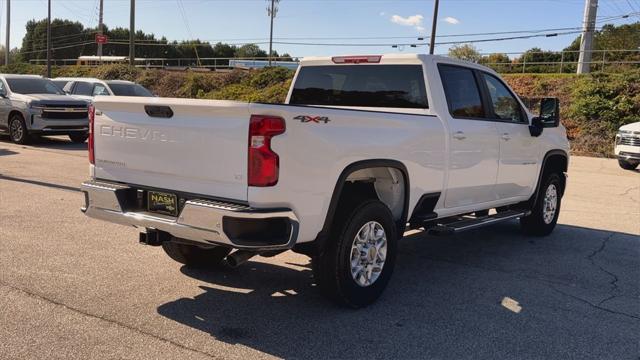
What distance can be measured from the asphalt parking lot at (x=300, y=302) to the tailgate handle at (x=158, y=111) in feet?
4.84

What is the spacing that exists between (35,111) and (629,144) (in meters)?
15.4

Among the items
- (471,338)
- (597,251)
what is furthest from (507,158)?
(471,338)

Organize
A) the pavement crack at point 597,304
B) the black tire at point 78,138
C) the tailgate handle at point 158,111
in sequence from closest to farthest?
the tailgate handle at point 158,111
the pavement crack at point 597,304
the black tire at point 78,138

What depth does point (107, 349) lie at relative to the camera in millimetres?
3822

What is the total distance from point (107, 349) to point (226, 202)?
3.91ft

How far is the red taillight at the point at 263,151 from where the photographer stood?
153 inches

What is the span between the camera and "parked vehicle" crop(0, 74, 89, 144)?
51.8 feet

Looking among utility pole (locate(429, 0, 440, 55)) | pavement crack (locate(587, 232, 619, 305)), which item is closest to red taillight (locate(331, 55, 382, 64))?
pavement crack (locate(587, 232, 619, 305))

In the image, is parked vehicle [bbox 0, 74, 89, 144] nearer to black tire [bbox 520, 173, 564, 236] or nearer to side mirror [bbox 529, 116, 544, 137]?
black tire [bbox 520, 173, 564, 236]

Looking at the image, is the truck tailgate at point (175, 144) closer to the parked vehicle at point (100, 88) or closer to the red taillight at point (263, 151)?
the red taillight at point (263, 151)

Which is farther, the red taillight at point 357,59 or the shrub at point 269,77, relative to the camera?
the shrub at point 269,77

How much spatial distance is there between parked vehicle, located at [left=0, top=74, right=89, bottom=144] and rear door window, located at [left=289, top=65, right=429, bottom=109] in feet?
38.1

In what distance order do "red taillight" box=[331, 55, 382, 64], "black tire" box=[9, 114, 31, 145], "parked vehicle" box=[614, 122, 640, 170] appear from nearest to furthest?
"red taillight" box=[331, 55, 382, 64] < "parked vehicle" box=[614, 122, 640, 170] < "black tire" box=[9, 114, 31, 145]

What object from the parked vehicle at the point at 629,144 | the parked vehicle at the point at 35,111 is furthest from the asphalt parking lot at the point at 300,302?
the parked vehicle at the point at 35,111
